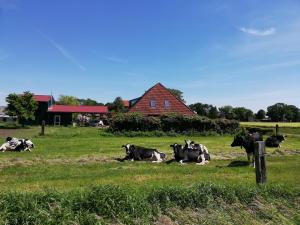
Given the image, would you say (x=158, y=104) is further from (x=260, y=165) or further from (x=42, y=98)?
(x=260, y=165)

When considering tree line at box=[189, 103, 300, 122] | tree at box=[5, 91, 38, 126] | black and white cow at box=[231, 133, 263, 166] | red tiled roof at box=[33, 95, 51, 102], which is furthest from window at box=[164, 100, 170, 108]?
tree line at box=[189, 103, 300, 122]

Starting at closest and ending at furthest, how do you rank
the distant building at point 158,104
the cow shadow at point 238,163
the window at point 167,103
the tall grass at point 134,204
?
1. the tall grass at point 134,204
2. the cow shadow at point 238,163
3. the distant building at point 158,104
4. the window at point 167,103

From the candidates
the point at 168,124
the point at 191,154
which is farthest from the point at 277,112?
the point at 191,154

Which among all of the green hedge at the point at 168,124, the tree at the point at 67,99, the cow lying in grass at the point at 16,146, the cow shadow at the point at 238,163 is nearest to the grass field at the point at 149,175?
the cow shadow at the point at 238,163

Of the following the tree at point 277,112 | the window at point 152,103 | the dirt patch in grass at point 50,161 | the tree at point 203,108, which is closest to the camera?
the dirt patch in grass at point 50,161

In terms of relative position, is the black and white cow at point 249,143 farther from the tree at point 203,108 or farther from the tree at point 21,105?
the tree at point 203,108

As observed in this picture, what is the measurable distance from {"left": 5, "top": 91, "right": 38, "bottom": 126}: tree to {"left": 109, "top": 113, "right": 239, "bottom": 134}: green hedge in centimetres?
3220

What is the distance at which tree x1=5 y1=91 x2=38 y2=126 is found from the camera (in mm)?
71925

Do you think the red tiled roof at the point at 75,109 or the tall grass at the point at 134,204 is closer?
the tall grass at the point at 134,204

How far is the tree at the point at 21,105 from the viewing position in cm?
7193

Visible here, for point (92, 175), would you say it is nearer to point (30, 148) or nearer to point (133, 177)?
point (133, 177)

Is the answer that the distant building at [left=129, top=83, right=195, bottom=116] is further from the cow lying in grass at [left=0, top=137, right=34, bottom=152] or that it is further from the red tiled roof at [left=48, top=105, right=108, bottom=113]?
the cow lying in grass at [left=0, top=137, right=34, bottom=152]

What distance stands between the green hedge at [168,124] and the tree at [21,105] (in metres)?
32.2

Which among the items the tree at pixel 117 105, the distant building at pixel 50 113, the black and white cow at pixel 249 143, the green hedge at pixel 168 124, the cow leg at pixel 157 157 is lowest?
the cow leg at pixel 157 157
